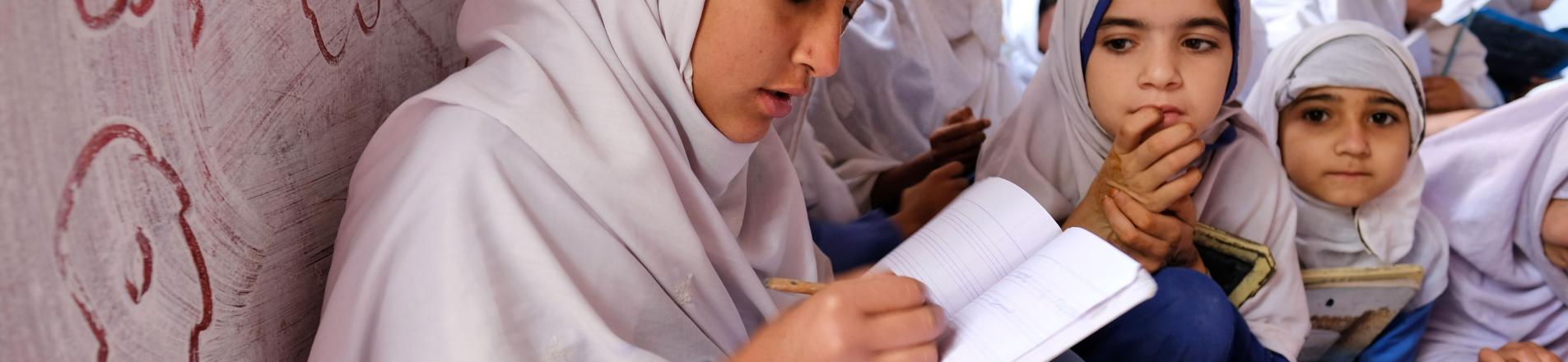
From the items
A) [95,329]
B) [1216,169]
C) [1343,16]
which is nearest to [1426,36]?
[1343,16]

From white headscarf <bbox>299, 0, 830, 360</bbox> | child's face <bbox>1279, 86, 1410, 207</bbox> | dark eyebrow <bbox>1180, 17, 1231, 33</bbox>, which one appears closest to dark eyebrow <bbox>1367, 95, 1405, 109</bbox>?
child's face <bbox>1279, 86, 1410, 207</bbox>

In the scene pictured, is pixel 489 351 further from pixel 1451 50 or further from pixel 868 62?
pixel 1451 50

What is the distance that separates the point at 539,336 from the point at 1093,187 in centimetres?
83

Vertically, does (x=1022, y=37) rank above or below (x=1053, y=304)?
below

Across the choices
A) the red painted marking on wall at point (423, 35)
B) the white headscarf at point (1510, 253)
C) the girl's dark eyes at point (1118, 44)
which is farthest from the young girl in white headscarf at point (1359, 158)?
the red painted marking on wall at point (423, 35)

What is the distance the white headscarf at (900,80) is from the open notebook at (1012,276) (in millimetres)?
938

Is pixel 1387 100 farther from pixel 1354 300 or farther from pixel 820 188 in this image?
pixel 820 188

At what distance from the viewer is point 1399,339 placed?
5.92ft

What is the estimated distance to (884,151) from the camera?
2.28 metres

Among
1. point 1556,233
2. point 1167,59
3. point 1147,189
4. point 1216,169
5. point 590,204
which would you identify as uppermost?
point 590,204

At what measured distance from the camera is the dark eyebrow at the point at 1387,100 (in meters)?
1.76

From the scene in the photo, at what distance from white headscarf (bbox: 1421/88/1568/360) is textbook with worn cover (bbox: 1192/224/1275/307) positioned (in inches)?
24.0

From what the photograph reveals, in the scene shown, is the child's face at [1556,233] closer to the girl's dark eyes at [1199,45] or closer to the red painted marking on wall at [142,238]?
the girl's dark eyes at [1199,45]

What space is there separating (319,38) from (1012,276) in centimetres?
67
